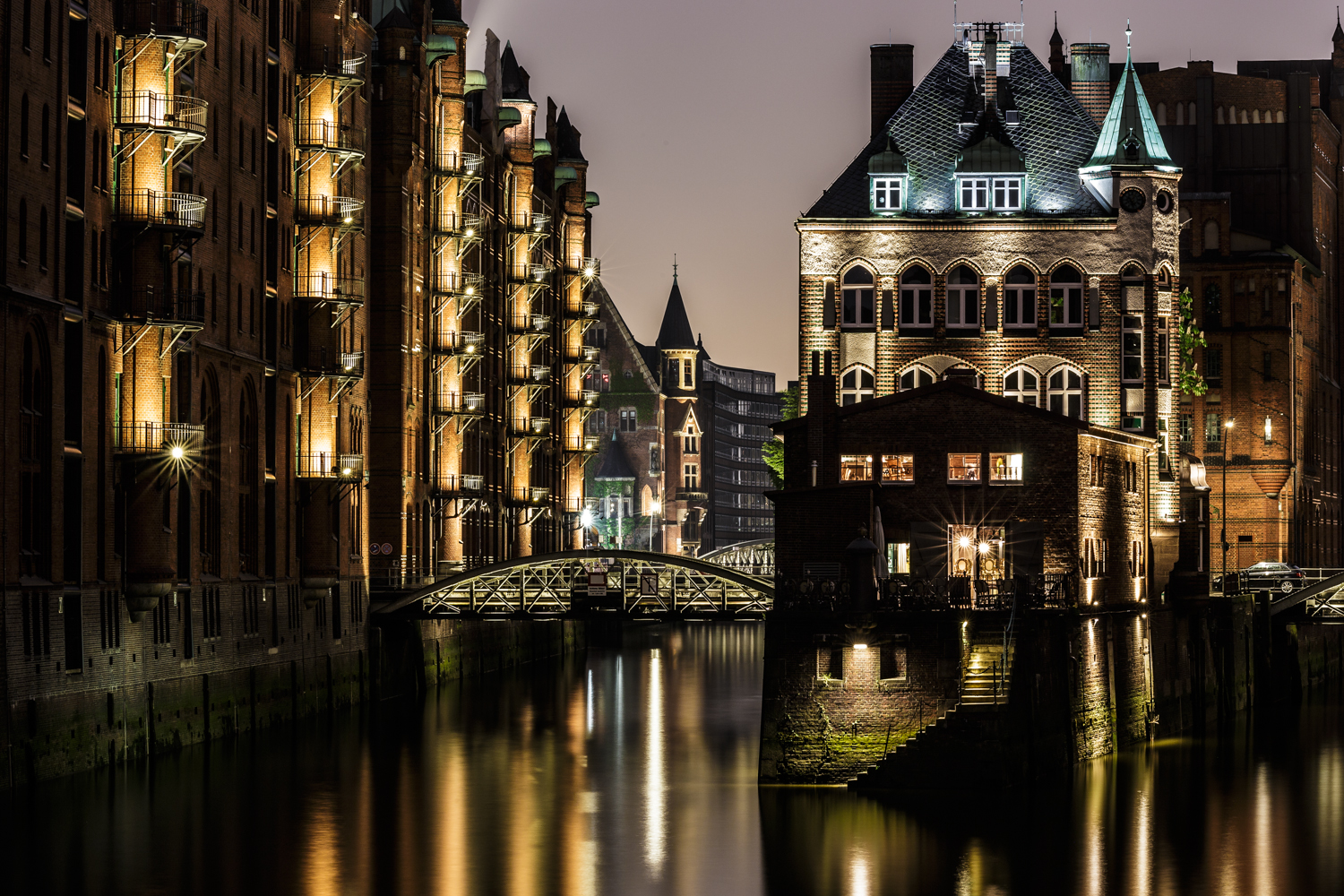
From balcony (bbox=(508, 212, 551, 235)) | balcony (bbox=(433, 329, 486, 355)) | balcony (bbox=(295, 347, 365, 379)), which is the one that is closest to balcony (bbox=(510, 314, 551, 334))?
balcony (bbox=(508, 212, 551, 235))

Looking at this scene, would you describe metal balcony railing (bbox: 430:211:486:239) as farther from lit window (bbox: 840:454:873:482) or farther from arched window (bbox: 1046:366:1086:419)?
lit window (bbox: 840:454:873:482)

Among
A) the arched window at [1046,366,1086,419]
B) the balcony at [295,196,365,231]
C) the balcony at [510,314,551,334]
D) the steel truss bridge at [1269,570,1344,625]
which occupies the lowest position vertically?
the steel truss bridge at [1269,570,1344,625]

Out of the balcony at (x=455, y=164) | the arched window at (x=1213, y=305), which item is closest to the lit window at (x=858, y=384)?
the balcony at (x=455, y=164)

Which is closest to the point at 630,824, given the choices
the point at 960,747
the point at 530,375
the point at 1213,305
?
the point at 960,747

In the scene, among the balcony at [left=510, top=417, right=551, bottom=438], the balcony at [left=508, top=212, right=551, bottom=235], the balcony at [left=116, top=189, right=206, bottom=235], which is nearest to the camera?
the balcony at [left=116, top=189, right=206, bottom=235]

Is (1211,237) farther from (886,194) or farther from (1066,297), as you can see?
(886,194)

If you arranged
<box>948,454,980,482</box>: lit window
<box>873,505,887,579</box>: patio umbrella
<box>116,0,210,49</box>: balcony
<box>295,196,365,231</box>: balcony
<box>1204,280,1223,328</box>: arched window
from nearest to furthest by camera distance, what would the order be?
1. <box>873,505,887,579</box>: patio umbrella
2. <box>948,454,980,482</box>: lit window
3. <box>116,0,210,49</box>: balcony
4. <box>295,196,365,231</box>: balcony
5. <box>1204,280,1223,328</box>: arched window

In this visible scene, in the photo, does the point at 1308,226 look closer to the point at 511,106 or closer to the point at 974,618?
the point at 511,106

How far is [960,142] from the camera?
2968 inches

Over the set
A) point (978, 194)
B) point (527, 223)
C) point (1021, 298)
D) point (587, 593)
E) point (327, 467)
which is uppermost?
point (527, 223)

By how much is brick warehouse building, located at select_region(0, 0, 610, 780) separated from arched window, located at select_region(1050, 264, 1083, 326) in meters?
25.0

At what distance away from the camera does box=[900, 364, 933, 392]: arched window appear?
74500 mm

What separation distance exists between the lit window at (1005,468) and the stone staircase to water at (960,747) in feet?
23.1

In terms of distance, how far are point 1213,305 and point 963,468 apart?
63.6m
